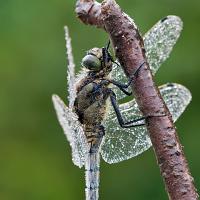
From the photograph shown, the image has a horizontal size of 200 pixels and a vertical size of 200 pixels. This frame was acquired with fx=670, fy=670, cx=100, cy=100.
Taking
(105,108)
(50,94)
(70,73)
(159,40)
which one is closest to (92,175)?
(105,108)

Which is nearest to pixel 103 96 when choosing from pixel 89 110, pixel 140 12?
pixel 89 110

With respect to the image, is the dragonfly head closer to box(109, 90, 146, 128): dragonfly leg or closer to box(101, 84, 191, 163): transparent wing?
box(109, 90, 146, 128): dragonfly leg

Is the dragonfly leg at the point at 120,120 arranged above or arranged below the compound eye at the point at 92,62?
below

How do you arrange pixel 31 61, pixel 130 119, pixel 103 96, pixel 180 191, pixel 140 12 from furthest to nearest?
pixel 31 61, pixel 140 12, pixel 130 119, pixel 103 96, pixel 180 191

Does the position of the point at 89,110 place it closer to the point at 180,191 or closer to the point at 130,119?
the point at 130,119

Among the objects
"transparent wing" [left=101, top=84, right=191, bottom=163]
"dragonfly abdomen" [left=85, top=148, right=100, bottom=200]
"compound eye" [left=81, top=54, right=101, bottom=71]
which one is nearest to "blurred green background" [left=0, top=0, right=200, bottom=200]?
"transparent wing" [left=101, top=84, right=191, bottom=163]

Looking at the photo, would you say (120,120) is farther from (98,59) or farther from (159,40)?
(159,40)

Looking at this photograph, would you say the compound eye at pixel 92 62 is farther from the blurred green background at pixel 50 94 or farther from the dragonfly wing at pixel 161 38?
the blurred green background at pixel 50 94

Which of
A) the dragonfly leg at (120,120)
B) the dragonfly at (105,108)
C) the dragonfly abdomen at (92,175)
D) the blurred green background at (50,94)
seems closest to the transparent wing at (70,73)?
the dragonfly at (105,108)

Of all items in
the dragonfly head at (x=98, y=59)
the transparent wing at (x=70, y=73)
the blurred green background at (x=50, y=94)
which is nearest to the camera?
the transparent wing at (x=70, y=73)
